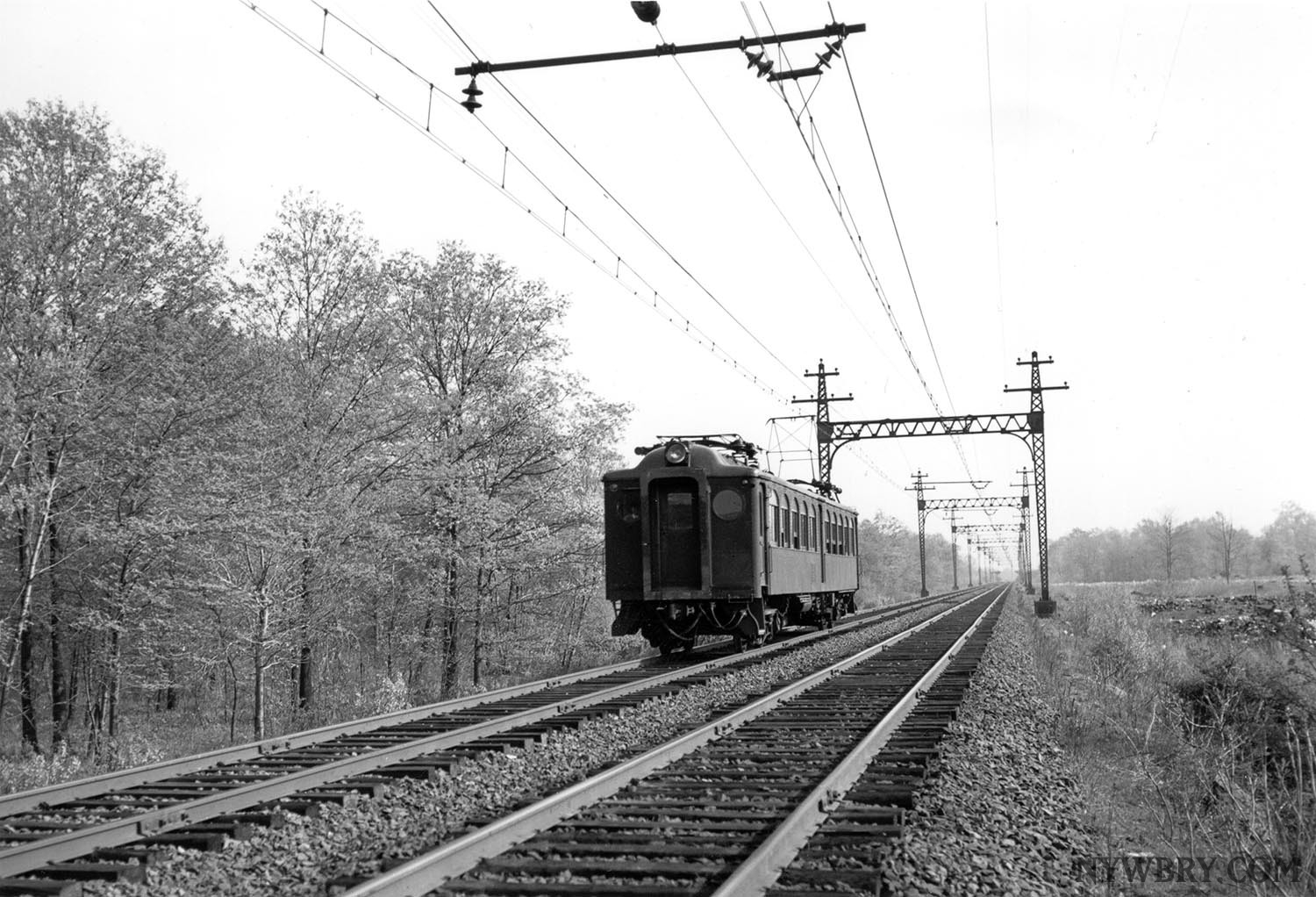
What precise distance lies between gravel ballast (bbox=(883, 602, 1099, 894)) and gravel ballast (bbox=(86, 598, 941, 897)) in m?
2.30

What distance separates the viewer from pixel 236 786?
6977mm

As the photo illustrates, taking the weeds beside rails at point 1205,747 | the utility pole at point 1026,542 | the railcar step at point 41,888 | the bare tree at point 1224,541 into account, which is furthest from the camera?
the bare tree at point 1224,541

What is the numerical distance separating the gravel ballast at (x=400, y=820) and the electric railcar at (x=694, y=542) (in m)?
5.75

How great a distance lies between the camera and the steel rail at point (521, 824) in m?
4.65

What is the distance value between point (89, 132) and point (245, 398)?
5361 mm

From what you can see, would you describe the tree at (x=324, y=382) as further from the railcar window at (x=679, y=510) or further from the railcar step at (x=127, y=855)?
the railcar step at (x=127, y=855)

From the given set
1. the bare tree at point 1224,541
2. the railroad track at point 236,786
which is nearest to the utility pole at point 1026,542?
the bare tree at point 1224,541

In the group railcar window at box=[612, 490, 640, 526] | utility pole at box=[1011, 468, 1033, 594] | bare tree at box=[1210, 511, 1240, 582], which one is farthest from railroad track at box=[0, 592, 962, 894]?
bare tree at box=[1210, 511, 1240, 582]

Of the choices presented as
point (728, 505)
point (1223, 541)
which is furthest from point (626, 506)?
point (1223, 541)

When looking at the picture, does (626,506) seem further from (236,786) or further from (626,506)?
(236,786)

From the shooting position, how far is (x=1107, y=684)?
1334 centimetres

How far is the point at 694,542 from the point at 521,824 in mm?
10956

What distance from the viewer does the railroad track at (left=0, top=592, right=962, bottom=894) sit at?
17.3 feet

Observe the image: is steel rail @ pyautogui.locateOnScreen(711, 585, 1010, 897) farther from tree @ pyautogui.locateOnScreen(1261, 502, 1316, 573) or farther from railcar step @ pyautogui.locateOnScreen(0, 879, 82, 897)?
tree @ pyautogui.locateOnScreen(1261, 502, 1316, 573)
